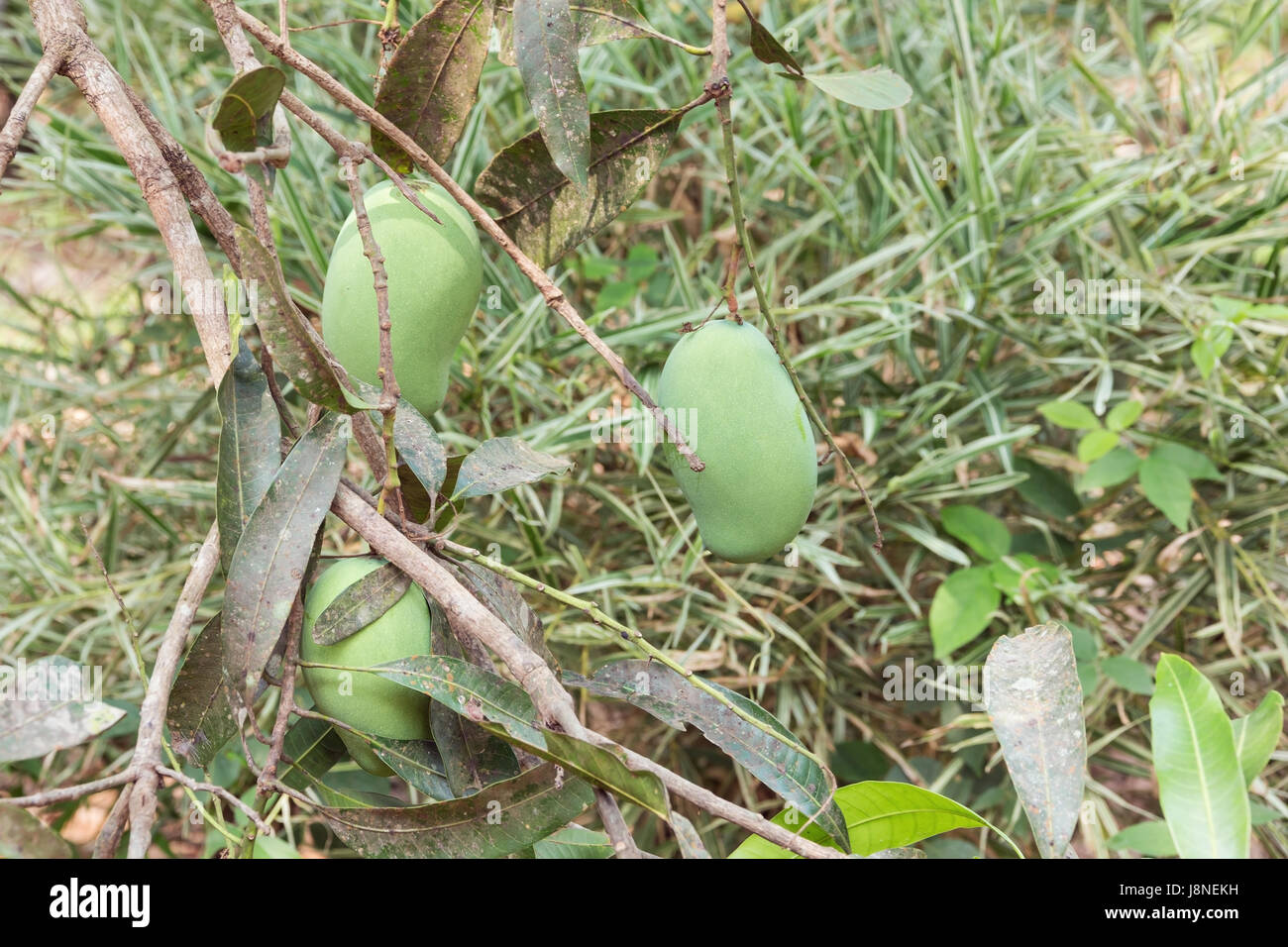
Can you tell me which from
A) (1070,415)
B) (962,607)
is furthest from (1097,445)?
(962,607)

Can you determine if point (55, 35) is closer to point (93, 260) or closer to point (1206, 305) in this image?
point (1206, 305)

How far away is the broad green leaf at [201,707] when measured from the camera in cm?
36

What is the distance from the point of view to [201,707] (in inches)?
14.5

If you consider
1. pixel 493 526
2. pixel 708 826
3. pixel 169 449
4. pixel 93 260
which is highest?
pixel 93 260

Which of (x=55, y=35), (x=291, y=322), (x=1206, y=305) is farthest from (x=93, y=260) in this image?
(x=1206, y=305)

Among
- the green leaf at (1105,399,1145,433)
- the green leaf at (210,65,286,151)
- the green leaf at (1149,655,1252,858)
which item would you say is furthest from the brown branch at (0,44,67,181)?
the green leaf at (1105,399,1145,433)

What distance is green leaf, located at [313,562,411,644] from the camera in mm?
345

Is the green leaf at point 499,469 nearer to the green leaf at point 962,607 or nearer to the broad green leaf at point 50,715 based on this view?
the broad green leaf at point 50,715

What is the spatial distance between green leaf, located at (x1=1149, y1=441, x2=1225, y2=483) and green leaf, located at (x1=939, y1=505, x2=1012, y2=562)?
14 centimetres

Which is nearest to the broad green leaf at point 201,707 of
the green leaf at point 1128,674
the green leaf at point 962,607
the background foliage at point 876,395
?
the background foliage at point 876,395

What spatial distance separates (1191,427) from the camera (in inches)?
36.4

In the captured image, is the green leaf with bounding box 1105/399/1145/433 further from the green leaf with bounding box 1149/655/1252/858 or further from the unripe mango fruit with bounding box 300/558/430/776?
the unripe mango fruit with bounding box 300/558/430/776
